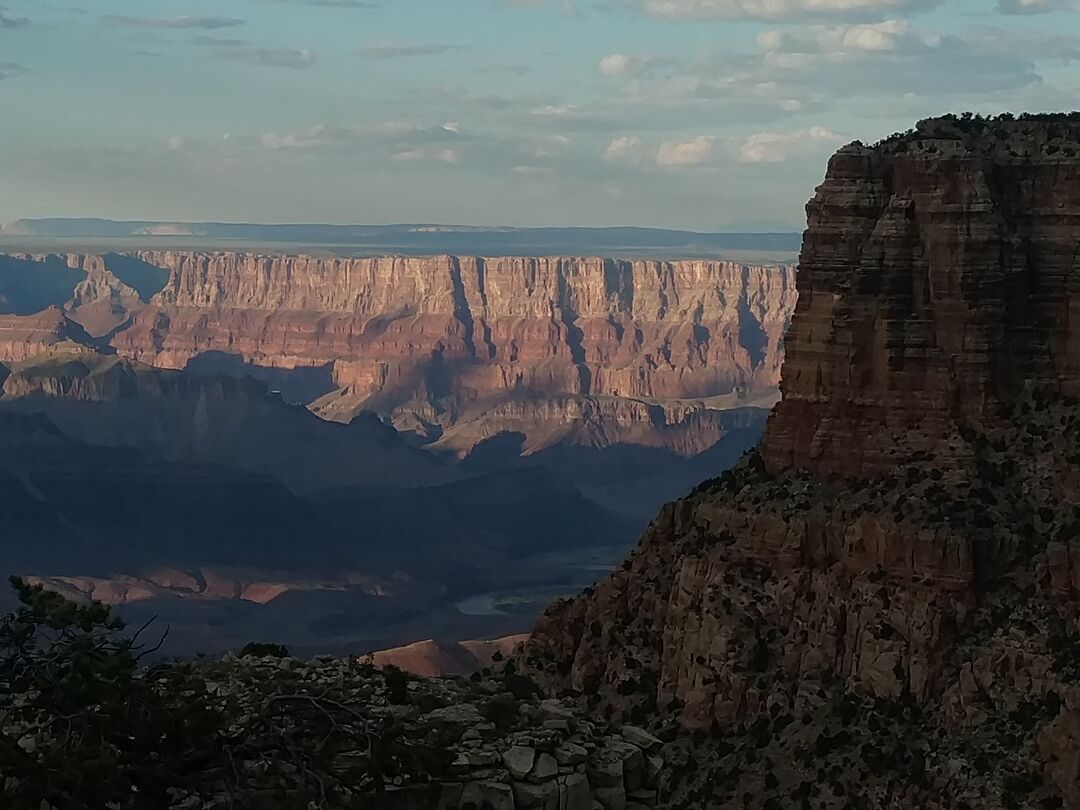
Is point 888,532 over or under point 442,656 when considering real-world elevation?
over

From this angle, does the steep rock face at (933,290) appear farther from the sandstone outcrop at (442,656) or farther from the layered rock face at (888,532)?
the sandstone outcrop at (442,656)

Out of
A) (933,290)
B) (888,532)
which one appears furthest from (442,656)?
(888,532)

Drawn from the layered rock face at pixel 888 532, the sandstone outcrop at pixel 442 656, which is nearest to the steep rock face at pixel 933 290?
the layered rock face at pixel 888 532

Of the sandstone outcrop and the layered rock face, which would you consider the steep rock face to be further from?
the sandstone outcrop

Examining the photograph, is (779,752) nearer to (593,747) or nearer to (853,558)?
(853,558)

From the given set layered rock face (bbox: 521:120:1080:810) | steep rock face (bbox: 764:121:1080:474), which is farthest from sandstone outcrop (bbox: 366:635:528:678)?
steep rock face (bbox: 764:121:1080:474)

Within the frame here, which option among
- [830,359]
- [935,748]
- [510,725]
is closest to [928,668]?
[935,748]

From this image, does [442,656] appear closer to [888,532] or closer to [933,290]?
[933,290]
